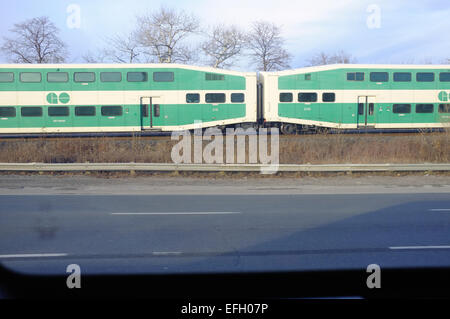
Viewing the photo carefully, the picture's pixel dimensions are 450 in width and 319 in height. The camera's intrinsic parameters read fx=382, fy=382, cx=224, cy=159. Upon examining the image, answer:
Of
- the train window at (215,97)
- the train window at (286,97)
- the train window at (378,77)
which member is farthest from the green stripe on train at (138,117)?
the train window at (378,77)

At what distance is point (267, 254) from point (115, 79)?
19.9m

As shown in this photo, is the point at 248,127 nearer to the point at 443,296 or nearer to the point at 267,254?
the point at 267,254

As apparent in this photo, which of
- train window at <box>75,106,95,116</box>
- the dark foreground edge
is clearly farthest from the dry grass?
the dark foreground edge

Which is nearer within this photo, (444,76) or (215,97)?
(215,97)

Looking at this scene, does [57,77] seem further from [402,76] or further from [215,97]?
[402,76]

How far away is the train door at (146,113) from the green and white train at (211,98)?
0.06m

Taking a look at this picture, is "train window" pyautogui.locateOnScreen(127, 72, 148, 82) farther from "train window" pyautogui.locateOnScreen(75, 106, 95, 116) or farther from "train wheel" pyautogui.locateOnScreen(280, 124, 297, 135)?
"train wheel" pyautogui.locateOnScreen(280, 124, 297, 135)

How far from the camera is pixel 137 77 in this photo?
76.2 ft

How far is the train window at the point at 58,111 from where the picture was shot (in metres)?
23.1

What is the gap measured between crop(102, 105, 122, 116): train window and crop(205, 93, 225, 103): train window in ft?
17.7

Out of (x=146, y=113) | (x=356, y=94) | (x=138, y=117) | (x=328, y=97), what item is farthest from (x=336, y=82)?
(x=138, y=117)

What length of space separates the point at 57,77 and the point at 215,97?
31.3 feet

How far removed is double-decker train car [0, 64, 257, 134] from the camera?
2286 cm

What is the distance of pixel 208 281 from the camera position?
4.71 meters
